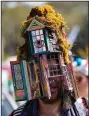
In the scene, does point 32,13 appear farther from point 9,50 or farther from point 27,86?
point 9,50

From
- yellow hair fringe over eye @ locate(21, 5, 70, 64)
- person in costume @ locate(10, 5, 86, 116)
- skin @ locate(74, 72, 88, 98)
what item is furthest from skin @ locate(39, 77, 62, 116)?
skin @ locate(74, 72, 88, 98)

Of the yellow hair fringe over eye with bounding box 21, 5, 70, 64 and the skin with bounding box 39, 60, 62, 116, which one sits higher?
the yellow hair fringe over eye with bounding box 21, 5, 70, 64

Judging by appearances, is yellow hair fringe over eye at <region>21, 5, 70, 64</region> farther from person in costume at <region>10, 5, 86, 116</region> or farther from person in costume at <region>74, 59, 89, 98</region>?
person in costume at <region>74, 59, 89, 98</region>

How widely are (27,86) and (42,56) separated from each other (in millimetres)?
265

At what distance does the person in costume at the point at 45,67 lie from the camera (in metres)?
Result: 4.74

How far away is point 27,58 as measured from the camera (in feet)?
15.9

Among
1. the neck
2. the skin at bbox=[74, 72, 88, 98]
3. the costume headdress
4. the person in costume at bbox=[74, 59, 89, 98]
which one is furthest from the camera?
the person in costume at bbox=[74, 59, 89, 98]

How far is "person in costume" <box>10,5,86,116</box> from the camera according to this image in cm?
474

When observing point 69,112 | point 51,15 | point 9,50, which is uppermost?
point 9,50

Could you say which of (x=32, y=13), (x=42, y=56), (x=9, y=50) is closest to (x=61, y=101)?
(x=42, y=56)

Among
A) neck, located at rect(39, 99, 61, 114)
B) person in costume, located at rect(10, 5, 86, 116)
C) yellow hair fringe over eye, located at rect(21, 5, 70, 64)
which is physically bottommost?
neck, located at rect(39, 99, 61, 114)

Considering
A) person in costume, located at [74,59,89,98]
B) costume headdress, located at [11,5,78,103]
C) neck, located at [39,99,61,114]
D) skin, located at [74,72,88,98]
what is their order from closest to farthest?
costume headdress, located at [11,5,78,103], neck, located at [39,99,61,114], skin, located at [74,72,88,98], person in costume, located at [74,59,89,98]

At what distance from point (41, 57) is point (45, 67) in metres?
0.08

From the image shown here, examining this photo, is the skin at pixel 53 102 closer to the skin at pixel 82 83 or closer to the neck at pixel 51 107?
the neck at pixel 51 107
